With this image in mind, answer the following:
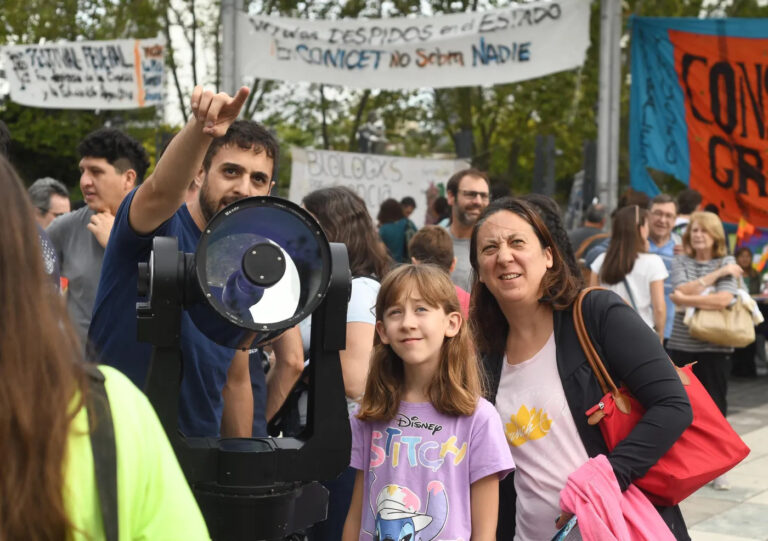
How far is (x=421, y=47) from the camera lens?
9.12 m

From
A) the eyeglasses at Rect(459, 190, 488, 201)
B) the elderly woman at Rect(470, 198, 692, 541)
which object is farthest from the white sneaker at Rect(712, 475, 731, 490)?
the elderly woman at Rect(470, 198, 692, 541)

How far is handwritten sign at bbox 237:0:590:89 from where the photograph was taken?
877 cm

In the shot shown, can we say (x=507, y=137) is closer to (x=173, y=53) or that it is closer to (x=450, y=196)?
(x=173, y=53)

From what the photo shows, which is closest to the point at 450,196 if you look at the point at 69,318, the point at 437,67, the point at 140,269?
the point at 437,67

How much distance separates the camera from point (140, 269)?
1968 millimetres

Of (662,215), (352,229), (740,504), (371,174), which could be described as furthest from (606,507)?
(371,174)

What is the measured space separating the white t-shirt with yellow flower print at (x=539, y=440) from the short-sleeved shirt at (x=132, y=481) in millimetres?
1670

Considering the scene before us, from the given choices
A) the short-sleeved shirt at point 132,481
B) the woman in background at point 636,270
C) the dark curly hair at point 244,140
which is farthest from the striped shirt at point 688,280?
the short-sleeved shirt at point 132,481

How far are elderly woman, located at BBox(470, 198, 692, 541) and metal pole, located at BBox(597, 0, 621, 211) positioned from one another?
6.23 meters

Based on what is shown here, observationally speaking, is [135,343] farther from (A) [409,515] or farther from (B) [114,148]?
(B) [114,148]

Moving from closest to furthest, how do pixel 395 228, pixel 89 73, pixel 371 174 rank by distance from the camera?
pixel 89 73 → pixel 395 228 → pixel 371 174

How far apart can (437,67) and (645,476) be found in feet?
22.9

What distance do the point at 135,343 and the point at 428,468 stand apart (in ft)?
2.68

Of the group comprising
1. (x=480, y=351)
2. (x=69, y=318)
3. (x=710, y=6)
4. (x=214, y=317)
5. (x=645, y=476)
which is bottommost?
(x=645, y=476)
